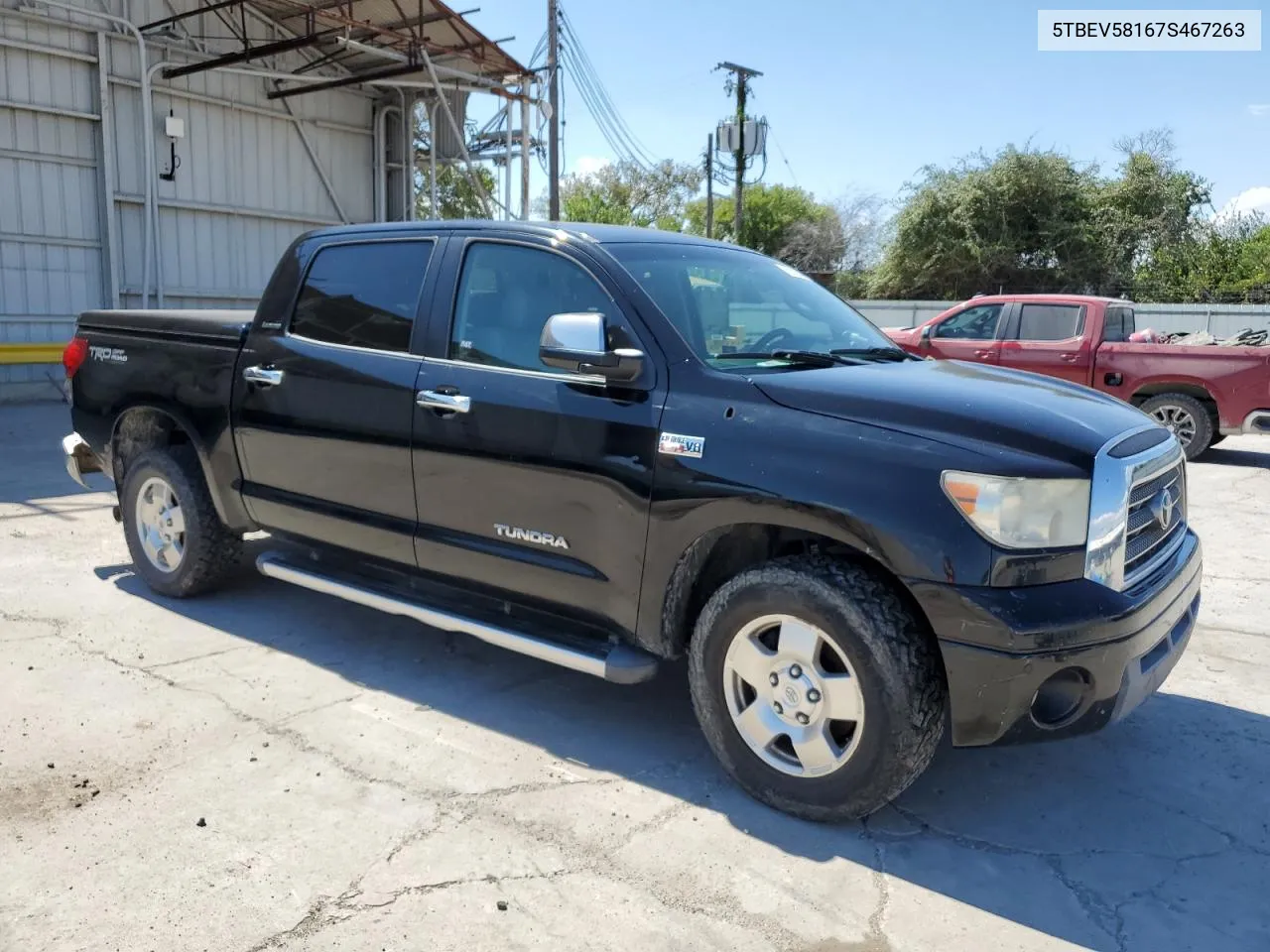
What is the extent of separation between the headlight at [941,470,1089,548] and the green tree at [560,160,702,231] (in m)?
62.5

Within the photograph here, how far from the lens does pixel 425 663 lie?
460 cm

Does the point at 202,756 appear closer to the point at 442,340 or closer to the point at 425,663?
the point at 425,663

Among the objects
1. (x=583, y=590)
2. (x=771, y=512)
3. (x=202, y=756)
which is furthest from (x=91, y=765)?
(x=771, y=512)

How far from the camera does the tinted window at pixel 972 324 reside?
1217 cm

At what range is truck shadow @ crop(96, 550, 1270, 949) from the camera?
2936mm

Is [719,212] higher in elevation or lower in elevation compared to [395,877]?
higher

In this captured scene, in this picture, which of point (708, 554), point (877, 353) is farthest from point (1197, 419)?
point (708, 554)

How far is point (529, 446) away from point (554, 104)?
2209 cm

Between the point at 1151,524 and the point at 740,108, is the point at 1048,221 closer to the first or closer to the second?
the point at 740,108

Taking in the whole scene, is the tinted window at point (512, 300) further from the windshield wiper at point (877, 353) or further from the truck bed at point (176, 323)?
the truck bed at point (176, 323)

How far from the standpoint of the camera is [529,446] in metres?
3.73

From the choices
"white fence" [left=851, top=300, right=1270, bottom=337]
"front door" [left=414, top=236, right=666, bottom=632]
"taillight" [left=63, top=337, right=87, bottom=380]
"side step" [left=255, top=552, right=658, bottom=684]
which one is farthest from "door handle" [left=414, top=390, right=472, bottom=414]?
"white fence" [left=851, top=300, right=1270, bottom=337]

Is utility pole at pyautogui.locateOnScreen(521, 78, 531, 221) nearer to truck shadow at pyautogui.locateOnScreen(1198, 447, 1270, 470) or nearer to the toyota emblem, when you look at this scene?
truck shadow at pyautogui.locateOnScreen(1198, 447, 1270, 470)

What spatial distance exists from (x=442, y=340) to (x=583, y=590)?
1.20m
